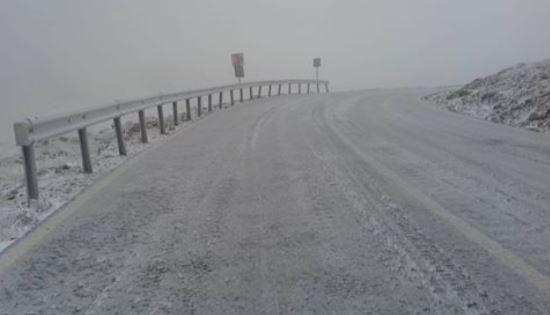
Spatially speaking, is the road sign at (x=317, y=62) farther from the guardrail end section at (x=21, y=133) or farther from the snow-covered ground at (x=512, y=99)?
the guardrail end section at (x=21, y=133)

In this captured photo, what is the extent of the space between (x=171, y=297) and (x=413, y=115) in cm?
1194

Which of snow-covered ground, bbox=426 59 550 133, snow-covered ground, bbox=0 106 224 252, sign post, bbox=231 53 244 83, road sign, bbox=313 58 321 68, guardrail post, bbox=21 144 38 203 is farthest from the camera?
road sign, bbox=313 58 321 68

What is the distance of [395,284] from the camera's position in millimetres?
3256

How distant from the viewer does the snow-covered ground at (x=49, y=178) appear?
523 cm

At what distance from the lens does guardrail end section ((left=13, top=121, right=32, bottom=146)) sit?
5.93m

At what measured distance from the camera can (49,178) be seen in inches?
293

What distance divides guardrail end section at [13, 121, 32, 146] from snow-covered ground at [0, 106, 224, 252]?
75 centimetres

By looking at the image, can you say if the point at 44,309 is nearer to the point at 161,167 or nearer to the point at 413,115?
the point at 161,167

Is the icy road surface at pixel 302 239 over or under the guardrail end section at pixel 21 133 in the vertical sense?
under

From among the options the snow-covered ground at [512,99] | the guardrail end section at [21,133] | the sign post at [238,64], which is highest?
the sign post at [238,64]

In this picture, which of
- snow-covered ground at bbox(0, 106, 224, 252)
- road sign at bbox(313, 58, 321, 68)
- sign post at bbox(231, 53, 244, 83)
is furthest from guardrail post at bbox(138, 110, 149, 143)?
road sign at bbox(313, 58, 321, 68)

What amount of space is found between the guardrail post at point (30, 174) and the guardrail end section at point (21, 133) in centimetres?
7

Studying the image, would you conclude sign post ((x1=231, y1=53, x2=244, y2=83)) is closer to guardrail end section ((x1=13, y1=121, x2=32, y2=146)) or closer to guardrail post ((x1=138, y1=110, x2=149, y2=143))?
guardrail post ((x1=138, y1=110, x2=149, y2=143))

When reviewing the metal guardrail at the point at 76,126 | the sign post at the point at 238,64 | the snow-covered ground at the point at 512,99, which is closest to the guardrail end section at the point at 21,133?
the metal guardrail at the point at 76,126
